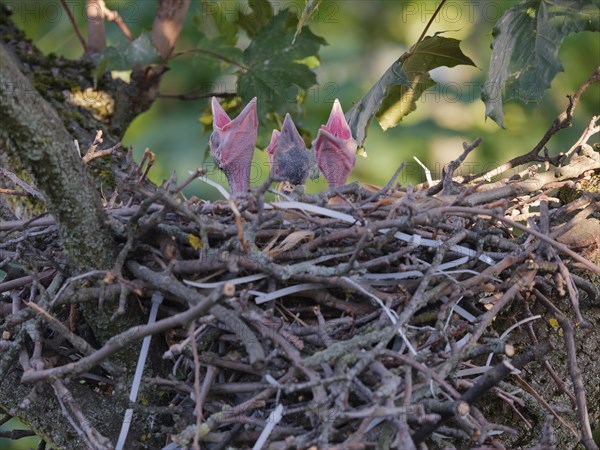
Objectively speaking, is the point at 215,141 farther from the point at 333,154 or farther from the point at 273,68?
the point at 273,68

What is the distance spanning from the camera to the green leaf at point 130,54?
2.51m

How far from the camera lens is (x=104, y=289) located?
1.36m

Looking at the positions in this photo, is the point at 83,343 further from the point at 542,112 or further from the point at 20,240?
the point at 542,112

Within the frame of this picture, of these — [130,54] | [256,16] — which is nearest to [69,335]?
[130,54]

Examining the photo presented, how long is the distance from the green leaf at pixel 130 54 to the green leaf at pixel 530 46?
1.24 meters

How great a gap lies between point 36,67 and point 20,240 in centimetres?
116

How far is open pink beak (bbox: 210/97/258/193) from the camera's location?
1.83 meters

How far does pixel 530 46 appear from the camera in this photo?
1813mm

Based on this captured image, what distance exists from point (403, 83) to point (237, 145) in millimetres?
451

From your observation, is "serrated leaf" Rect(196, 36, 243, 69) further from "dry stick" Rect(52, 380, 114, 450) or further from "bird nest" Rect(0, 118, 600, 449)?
"dry stick" Rect(52, 380, 114, 450)

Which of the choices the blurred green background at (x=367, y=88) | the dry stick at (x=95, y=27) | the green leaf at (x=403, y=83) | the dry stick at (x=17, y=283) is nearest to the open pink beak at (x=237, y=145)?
the green leaf at (x=403, y=83)

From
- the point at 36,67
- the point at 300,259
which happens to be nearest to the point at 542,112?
the point at 36,67

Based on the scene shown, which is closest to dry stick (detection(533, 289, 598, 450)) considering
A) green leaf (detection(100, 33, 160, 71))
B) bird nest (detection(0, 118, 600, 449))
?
bird nest (detection(0, 118, 600, 449))

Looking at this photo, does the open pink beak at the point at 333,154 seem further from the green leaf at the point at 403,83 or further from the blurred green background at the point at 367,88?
the blurred green background at the point at 367,88
